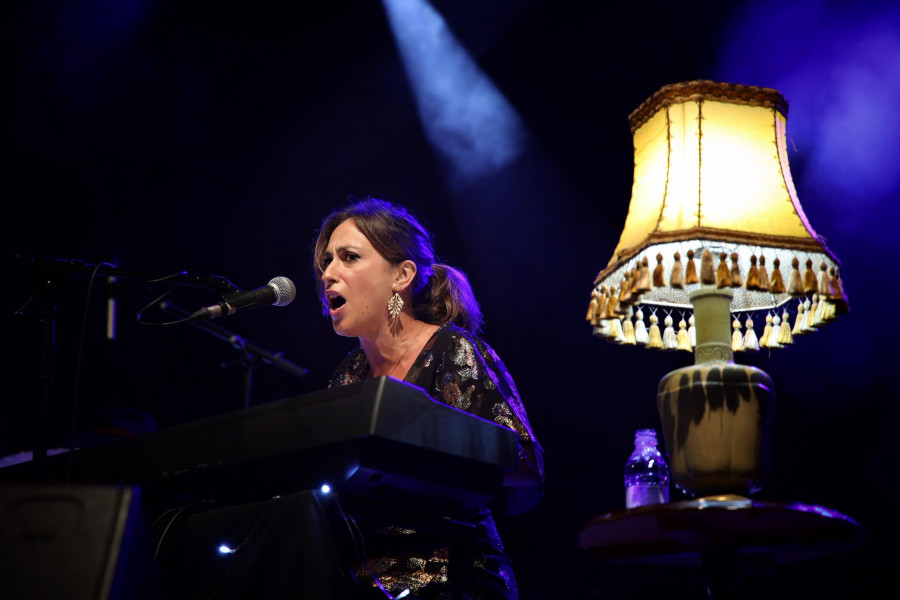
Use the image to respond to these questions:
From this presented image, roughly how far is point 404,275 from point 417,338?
Result: 0.19 meters

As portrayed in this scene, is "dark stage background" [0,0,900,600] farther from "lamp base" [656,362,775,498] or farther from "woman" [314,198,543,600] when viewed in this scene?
"lamp base" [656,362,775,498]

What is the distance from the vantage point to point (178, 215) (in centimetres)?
395

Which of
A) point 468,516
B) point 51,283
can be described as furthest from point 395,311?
point 51,283

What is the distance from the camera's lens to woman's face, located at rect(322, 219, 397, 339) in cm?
226

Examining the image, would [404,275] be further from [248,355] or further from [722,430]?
[248,355]

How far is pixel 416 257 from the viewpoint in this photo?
7.84 ft

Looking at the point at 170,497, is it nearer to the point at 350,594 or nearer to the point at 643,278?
the point at 350,594

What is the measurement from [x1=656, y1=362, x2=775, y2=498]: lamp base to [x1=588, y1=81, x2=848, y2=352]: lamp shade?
0.17 metres

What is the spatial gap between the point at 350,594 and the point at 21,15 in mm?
3030

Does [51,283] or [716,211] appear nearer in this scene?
[716,211]

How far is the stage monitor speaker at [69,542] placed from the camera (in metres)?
1.11

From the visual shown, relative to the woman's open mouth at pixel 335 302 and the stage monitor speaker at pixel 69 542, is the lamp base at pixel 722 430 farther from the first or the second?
the woman's open mouth at pixel 335 302

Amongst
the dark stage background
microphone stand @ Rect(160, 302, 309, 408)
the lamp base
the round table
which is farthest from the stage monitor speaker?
microphone stand @ Rect(160, 302, 309, 408)

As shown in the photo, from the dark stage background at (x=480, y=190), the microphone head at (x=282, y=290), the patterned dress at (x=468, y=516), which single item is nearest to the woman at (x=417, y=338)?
the patterned dress at (x=468, y=516)
